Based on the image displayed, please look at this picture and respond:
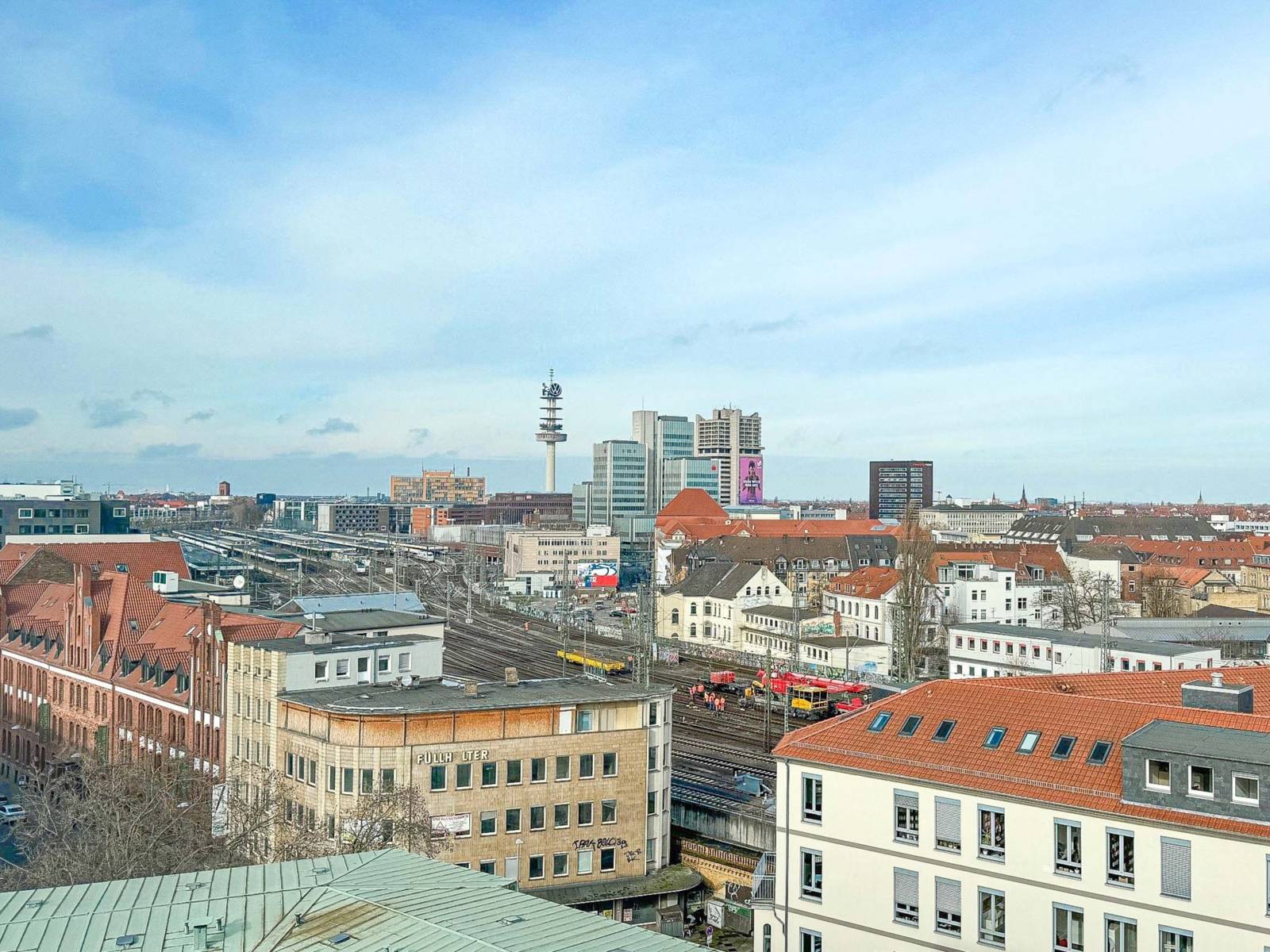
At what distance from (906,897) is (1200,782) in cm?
868

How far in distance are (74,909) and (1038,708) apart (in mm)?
24602

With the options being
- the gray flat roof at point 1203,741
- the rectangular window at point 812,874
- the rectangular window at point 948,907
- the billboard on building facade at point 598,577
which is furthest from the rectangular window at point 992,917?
the billboard on building facade at point 598,577

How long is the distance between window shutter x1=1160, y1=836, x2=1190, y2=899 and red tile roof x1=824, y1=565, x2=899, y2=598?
78941 millimetres

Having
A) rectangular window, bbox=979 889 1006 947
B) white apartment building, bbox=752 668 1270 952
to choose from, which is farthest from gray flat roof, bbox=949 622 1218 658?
rectangular window, bbox=979 889 1006 947

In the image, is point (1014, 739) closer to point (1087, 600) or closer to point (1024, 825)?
point (1024, 825)

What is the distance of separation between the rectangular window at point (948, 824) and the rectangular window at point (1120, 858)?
3985 mm

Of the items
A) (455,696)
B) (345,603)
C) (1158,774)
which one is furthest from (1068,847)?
(345,603)

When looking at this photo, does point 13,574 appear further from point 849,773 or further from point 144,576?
point 849,773

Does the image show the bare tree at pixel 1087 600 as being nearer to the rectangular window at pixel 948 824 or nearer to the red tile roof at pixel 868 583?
the red tile roof at pixel 868 583

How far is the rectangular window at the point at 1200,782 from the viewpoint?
29.0 m

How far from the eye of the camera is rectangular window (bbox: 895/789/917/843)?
3391 centimetres

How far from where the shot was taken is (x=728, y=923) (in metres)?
47.1

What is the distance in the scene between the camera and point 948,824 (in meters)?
33.2

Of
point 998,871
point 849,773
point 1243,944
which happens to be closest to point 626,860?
point 849,773
